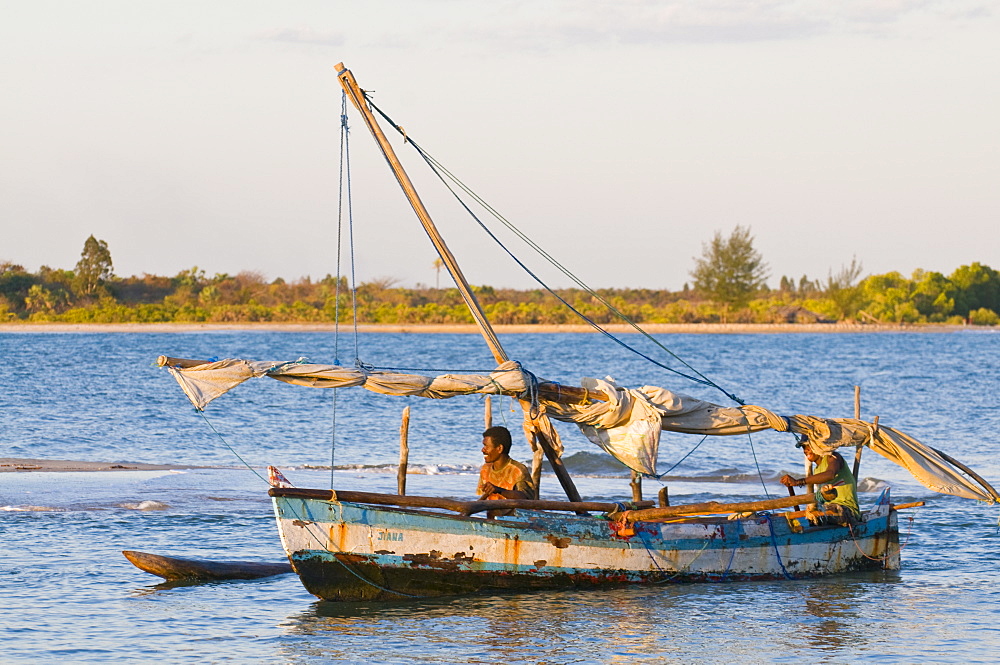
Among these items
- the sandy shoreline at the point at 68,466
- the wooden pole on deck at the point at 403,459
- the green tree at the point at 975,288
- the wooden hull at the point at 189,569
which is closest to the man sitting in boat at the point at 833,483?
the wooden pole on deck at the point at 403,459

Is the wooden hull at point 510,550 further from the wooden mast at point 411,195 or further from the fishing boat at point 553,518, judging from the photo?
the wooden mast at point 411,195

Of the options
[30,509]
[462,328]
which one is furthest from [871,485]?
[462,328]

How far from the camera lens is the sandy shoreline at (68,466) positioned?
2506 cm

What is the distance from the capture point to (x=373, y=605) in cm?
1415

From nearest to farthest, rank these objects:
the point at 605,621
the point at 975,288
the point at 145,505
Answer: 1. the point at 605,621
2. the point at 145,505
3. the point at 975,288

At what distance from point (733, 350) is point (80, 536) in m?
89.2

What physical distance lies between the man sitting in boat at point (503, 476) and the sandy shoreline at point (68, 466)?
43.3ft

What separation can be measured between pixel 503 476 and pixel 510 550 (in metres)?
0.96

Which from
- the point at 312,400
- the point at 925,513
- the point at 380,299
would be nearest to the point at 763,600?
the point at 925,513

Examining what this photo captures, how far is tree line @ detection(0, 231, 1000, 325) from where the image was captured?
135 m

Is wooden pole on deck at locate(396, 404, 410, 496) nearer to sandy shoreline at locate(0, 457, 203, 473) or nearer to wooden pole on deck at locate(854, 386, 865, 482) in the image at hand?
wooden pole on deck at locate(854, 386, 865, 482)

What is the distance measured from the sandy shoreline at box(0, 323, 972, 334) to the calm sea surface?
8246 cm

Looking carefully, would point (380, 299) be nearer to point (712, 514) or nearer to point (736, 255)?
point (736, 255)

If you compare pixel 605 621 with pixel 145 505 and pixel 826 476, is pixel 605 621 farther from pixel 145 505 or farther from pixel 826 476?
pixel 145 505
